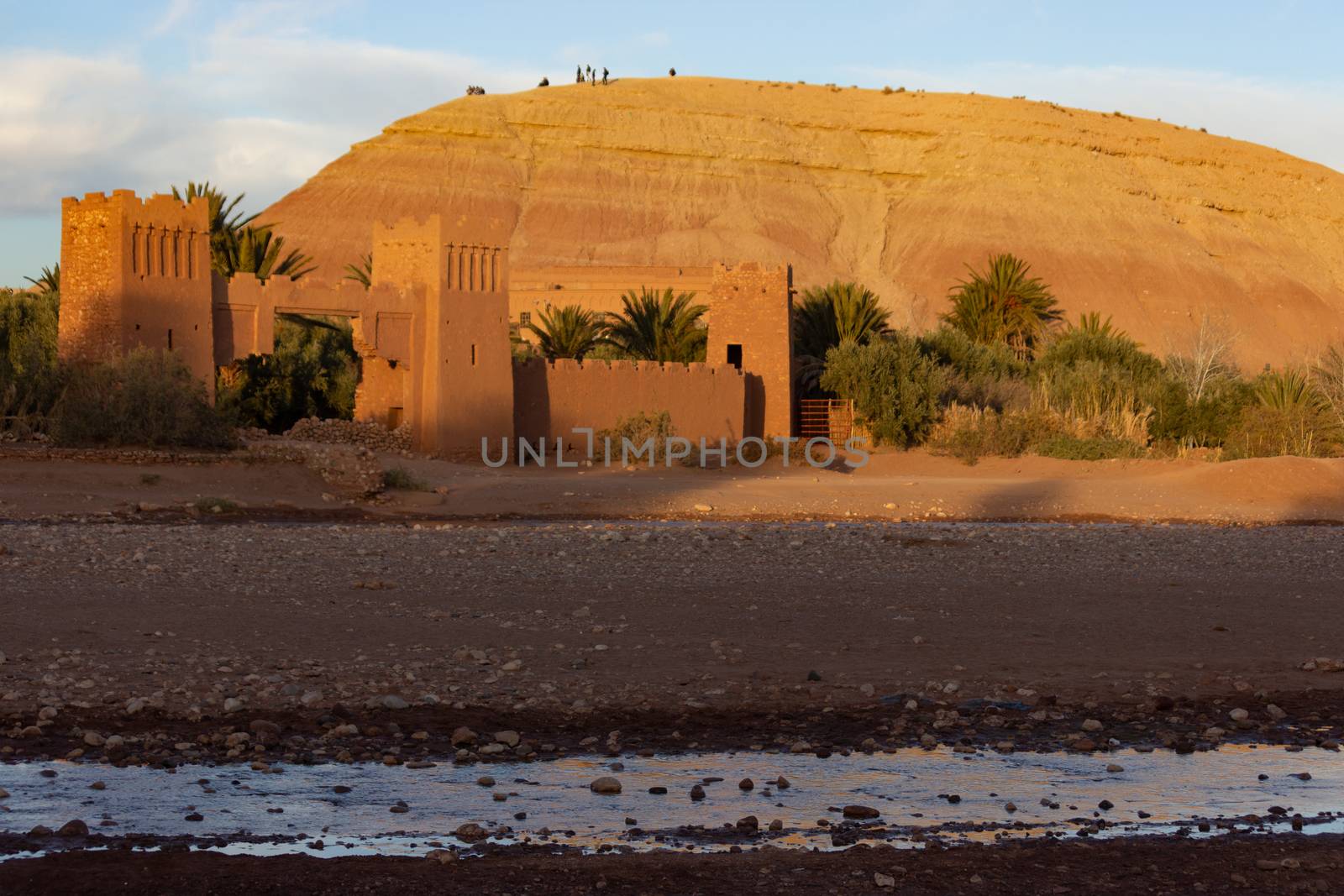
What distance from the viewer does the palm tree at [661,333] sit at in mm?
36844

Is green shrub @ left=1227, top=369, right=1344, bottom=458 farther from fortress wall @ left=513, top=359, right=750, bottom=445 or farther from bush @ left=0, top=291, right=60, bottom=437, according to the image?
bush @ left=0, top=291, right=60, bottom=437


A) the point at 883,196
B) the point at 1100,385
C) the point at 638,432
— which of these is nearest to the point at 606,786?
the point at 638,432

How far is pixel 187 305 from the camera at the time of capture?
25266 millimetres

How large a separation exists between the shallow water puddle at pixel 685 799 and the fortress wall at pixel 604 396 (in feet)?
70.6

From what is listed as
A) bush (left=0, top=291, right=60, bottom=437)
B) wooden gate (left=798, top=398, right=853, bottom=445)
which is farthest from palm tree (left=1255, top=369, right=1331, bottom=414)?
bush (left=0, top=291, right=60, bottom=437)

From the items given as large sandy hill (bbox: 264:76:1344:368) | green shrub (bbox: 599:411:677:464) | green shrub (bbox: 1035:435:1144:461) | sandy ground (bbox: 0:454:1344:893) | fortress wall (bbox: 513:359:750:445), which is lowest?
sandy ground (bbox: 0:454:1344:893)

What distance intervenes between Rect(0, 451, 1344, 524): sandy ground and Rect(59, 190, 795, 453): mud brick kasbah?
5.31 feet

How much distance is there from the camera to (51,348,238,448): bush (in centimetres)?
2262

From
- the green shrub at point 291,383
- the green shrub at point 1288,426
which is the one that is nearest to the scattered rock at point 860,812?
the green shrub at point 291,383

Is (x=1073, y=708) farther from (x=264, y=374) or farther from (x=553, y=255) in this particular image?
(x=553, y=255)

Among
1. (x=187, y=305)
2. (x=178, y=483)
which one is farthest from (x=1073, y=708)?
(x=187, y=305)

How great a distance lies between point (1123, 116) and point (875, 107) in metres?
15.8

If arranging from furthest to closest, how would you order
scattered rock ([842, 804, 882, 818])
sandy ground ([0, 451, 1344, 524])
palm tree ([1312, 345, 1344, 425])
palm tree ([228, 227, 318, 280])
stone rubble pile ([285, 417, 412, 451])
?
palm tree ([1312, 345, 1344, 425])
palm tree ([228, 227, 318, 280])
stone rubble pile ([285, 417, 412, 451])
sandy ground ([0, 451, 1344, 524])
scattered rock ([842, 804, 882, 818])

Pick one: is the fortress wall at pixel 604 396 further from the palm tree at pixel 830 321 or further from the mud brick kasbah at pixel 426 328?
the palm tree at pixel 830 321
